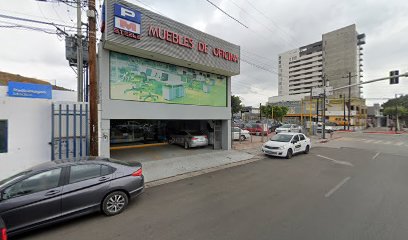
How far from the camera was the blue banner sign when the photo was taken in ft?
52.3

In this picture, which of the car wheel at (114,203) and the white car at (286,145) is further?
the white car at (286,145)

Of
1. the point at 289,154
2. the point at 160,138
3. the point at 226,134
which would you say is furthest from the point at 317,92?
the point at 160,138

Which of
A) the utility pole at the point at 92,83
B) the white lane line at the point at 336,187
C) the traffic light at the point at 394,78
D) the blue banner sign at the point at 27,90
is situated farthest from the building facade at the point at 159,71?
the traffic light at the point at 394,78

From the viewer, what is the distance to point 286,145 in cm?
1248

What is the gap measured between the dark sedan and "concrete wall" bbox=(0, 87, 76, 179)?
13.1 ft

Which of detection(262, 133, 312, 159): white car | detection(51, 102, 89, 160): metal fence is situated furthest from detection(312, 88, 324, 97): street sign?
detection(51, 102, 89, 160): metal fence

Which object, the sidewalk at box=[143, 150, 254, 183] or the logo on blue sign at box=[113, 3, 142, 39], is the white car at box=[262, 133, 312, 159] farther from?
the logo on blue sign at box=[113, 3, 142, 39]

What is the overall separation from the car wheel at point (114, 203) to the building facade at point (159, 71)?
175 inches

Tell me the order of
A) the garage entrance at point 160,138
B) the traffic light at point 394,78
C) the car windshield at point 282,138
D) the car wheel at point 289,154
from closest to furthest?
1. the car wheel at point 289,154
2. the garage entrance at point 160,138
3. the car windshield at point 282,138
4. the traffic light at point 394,78

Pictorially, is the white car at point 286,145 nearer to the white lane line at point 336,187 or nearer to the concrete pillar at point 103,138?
the white lane line at point 336,187

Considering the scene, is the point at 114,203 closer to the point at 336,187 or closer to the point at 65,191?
the point at 65,191

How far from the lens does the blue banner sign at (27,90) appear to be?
15.9 metres

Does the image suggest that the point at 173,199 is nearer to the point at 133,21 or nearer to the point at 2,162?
the point at 2,162

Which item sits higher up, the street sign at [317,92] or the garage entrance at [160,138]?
the street sign at [317,92]
